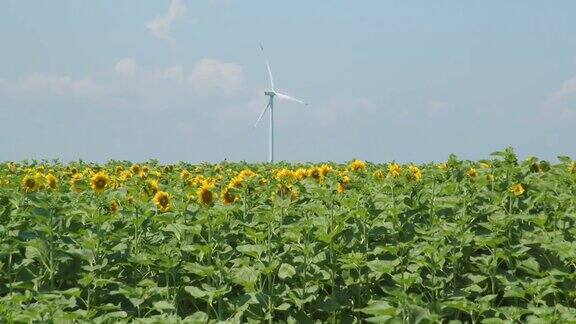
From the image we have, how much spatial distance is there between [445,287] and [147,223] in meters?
2.73

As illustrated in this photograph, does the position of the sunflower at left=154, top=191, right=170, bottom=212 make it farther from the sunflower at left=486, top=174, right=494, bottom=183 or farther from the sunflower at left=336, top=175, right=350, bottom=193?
the sunflower at left=486, top=174, right=494, bottom=183

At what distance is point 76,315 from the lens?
15.2 feet

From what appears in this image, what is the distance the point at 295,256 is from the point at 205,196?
1288 millimetres

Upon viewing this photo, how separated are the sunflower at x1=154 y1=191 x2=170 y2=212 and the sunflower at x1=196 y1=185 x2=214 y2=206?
0.30 m

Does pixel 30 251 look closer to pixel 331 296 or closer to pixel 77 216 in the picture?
pixel 77 216

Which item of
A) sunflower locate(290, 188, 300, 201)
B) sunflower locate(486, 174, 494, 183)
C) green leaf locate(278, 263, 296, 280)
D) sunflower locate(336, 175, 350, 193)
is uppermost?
sunflower locate(486, 174, 494, 183)

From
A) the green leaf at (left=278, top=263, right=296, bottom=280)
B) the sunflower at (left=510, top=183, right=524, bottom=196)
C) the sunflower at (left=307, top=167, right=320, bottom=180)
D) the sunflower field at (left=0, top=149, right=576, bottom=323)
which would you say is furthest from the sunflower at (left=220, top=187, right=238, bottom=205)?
the sunflower at (left=510, top=183, right=524, bottom=196)

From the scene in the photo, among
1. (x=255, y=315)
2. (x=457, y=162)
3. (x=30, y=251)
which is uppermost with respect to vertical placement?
(x=457, y=162)

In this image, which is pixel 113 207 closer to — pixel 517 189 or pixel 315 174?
pixel 315 174

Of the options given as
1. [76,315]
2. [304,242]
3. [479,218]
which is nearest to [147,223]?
[304,242]

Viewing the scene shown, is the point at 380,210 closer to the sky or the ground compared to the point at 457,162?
closer to the ground

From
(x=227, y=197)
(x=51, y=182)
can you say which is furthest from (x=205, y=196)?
(x=51, y=182)

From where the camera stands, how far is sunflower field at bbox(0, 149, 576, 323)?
240 inches

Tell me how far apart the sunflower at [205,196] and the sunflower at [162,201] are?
305mm
